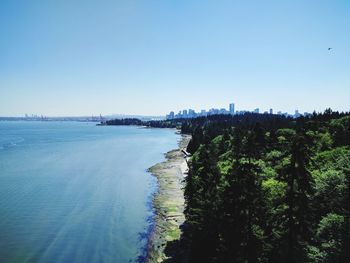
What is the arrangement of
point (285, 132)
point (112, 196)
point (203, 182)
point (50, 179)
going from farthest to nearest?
point (285, 132)
point (50, 179)
point (112, 196)
point (203, 182)

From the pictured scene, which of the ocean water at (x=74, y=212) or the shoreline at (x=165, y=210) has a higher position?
the shoreline at (x=165, y=210)

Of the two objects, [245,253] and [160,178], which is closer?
[245,253]

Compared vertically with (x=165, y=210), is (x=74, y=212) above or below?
below

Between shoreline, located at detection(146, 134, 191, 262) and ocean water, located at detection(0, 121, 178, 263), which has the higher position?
shoreline, located at detection(146, 134, 191, 262)

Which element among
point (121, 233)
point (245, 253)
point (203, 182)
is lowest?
point (121, 233)

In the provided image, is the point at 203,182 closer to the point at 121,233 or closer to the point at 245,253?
the point at 245,253

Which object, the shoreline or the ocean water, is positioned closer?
the ocean water

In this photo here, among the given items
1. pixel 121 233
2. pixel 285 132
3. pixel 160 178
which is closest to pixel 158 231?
pixel 121 233

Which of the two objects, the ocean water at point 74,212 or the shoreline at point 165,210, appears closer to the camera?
the ocean water at point 74,212
